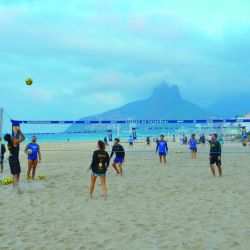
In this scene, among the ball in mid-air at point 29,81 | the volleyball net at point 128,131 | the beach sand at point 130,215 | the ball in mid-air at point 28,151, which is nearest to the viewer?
the beach sand at point 130,215

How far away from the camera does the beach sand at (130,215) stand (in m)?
5.61

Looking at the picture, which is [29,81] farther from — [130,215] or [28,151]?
[130,215]

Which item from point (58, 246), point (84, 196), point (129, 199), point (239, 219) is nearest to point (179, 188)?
point (129, 199)

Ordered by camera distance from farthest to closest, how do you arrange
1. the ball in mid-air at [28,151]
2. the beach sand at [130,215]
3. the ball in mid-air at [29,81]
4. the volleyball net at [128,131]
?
the volleyball net at [128,131]
the ball in mid-air at [29,81]
the ball in mid-air at [28,151]
the beach sand at [130,215]

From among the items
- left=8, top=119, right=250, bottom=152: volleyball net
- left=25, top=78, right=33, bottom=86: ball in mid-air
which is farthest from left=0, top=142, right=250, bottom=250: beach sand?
left=25, top=78, right=33, bottom=86: ball in mid-air

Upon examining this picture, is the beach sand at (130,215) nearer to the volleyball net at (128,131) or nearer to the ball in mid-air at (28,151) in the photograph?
the ball in mid-air at (28,151)

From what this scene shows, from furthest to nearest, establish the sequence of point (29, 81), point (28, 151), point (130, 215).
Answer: point (29, 81)
point (28, 151)
point (130, 215)

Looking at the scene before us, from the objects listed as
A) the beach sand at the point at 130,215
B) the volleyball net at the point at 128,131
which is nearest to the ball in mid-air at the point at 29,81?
the volleyball net at the point at 128,131

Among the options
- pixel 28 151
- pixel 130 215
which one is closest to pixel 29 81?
pixel 28 151

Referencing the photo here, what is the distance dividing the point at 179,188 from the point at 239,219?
3480mm

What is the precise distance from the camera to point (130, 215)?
7223 millimetres

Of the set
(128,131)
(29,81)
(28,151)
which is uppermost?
(29,81)

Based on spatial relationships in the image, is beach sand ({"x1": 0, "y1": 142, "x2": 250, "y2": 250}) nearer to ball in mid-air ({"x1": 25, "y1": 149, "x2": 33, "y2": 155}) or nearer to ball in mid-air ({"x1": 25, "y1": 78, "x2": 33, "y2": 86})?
ball in mid-air ({"x1": 25, "y1": 149, "x2": 33, "y2": 155})

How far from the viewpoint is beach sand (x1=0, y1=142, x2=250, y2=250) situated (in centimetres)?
561
